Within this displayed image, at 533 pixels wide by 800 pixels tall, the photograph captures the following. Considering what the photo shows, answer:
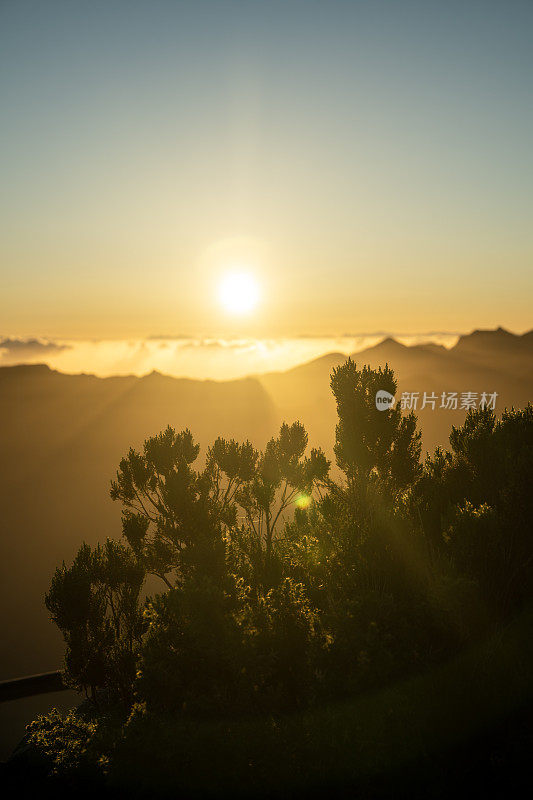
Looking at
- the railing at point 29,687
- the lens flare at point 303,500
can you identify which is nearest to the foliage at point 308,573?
the lens flare at point 303,500

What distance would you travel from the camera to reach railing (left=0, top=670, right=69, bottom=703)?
3634 centimetres

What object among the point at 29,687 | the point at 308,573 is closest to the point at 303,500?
the point at 308,573

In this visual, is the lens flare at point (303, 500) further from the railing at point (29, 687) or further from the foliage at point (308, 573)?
the railing at point (29, 687)

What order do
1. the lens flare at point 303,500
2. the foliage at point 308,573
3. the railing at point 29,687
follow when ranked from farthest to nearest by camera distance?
the railing at point 29,687, the lens flare at point 303,500, the foliage at point 308,573

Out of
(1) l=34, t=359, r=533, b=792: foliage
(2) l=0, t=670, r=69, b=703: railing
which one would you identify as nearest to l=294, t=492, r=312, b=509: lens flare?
(1) l=34, t=359, r=533, b=792: foliage

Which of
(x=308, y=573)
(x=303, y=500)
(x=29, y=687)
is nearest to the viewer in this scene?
(x=308, y=573)

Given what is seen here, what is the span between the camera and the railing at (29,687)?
36.3 meters

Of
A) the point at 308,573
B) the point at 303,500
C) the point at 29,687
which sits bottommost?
the point at 29,687

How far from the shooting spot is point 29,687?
37.4 metres

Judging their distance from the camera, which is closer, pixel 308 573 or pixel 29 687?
pixel 308 573

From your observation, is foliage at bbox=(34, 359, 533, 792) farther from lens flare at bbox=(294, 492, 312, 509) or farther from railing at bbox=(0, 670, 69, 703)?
railing at bbox=(0, 670, 69, 703)

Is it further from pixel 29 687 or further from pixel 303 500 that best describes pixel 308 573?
pixel 29 687

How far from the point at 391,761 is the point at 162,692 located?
235 inches

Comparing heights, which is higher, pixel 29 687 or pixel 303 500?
pixel 303 500
